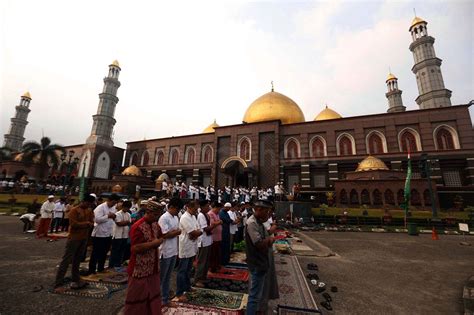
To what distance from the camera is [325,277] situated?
18.6 feet

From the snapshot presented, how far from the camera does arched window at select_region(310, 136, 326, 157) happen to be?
83.9ft

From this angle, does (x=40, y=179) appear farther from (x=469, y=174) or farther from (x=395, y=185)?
(x=469, y=174)

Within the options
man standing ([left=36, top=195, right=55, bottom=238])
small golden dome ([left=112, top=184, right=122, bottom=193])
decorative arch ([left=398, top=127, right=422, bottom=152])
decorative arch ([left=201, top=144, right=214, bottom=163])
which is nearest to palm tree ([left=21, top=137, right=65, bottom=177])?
small golden dome ([left=112, top=184, right=122, bottom=193])

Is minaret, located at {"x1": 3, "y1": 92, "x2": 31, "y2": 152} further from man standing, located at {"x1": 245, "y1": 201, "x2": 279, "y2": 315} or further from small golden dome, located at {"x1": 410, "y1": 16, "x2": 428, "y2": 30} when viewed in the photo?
small golden dome, located at {"x1": 410, "y1": 16, "x2": 428, "y2": 30}

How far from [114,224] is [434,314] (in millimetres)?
7511

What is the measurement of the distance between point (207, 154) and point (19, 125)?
53922 mm

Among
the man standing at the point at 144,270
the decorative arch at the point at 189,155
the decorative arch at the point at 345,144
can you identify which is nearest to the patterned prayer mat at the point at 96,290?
the man standing at the point at 144,270

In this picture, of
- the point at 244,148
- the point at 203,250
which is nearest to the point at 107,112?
the point at 244,148

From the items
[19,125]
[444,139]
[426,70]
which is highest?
[426,70]

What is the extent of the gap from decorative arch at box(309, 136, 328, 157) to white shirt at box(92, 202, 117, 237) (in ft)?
77.0

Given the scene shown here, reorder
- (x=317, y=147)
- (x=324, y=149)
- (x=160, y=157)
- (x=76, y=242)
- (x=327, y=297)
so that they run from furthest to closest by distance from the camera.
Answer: (x=160, y=157)
(x=317, y=147)
(x=324, y=149)
(x=76, y=242)
(x=327, y=297)

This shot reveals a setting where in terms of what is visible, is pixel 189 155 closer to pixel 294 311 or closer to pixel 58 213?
pixel 58 213

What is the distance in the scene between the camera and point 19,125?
52.3 m

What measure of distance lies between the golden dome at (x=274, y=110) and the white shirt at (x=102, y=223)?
25659mm
